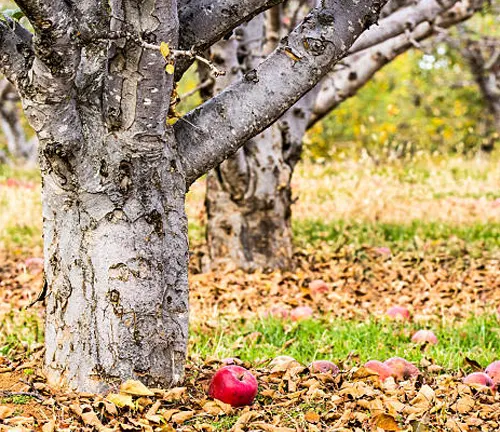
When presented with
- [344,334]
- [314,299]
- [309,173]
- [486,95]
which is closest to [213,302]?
[314,299]

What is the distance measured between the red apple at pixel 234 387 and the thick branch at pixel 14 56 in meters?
1.17

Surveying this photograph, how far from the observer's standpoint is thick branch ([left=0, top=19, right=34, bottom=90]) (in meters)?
2.21

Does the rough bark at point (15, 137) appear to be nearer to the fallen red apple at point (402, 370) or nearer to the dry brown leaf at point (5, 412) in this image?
the fallen red apple at point (402, 370)

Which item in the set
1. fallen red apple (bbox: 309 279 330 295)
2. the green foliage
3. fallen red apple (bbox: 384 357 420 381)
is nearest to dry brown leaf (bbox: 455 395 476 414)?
fallen red apple (bbox: 384 357 420 381)

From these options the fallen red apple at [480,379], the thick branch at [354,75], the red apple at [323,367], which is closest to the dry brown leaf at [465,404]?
the fallen red apple at [480,379]

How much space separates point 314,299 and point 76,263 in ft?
8.57

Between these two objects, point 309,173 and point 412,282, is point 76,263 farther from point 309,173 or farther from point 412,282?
point 309,173

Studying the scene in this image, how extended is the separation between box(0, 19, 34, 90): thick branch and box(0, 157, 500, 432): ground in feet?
3.41

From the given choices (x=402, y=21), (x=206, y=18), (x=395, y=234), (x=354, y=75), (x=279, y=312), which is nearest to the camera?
(x=206, y=18)

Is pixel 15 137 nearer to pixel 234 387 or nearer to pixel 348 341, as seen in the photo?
pixel 348 341

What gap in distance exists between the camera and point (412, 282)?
5.32 m

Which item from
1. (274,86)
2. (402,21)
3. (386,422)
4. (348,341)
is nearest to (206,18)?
(274,86)

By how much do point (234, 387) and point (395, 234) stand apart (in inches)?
173

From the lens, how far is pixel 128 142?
2.29 metres
